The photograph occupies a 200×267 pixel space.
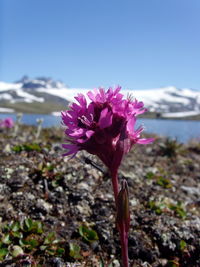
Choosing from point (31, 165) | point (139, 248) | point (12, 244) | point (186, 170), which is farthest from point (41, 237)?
point (186, 170)

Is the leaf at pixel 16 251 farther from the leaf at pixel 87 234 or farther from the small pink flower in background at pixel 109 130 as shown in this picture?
the small pink flower in background at pixel 109 130

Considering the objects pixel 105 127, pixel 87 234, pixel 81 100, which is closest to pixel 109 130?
pixel 105 127

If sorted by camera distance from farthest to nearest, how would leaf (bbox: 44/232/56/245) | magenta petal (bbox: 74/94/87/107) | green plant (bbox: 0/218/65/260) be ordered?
leaf (bbox: 44/232/56/245) < green plant (bbox: 0/218/65/260) < magenta petal (bbox: 74/94/87/107)

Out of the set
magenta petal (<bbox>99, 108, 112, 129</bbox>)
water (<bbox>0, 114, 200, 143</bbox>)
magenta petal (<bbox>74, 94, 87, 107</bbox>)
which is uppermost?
magenta petal (<bbox>74, 94, 87, 107</bbox>)

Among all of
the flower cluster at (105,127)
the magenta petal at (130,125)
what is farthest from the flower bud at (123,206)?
the magenta petal at (130,125)

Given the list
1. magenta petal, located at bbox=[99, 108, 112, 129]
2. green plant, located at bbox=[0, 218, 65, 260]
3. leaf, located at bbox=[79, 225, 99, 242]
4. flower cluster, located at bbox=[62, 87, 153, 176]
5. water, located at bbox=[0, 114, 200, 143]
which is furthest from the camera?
water, located at bbox=[0, 114, 200, 143]

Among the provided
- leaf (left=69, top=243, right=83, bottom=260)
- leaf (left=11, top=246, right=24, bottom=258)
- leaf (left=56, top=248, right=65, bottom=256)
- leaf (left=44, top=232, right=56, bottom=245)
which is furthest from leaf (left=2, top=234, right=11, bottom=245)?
leaf (left=69, top=243, right=83, bottom=260)

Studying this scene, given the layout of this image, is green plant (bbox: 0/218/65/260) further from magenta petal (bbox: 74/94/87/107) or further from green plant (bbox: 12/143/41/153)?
green plant (bbox: 12/143/41/153)
